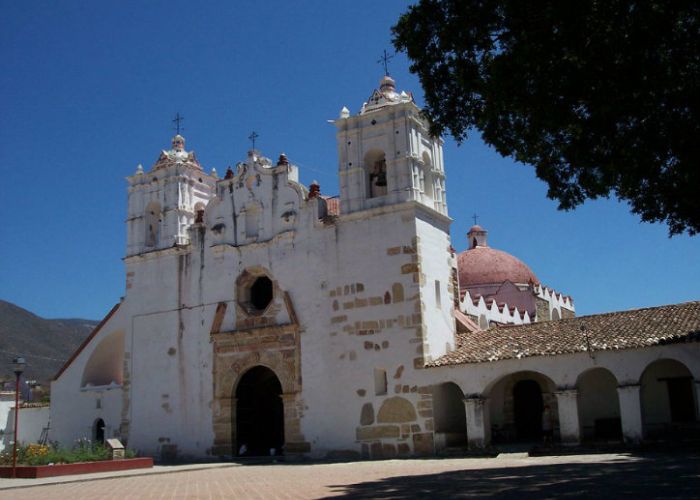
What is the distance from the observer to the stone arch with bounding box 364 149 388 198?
21.3m

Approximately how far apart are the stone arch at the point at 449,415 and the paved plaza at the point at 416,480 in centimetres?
146

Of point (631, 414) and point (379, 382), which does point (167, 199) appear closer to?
point (379, 382)

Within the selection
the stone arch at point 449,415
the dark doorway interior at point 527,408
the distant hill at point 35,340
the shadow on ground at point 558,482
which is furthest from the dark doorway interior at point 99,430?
the distant hill at point 35,340

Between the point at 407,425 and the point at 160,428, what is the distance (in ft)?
27.2

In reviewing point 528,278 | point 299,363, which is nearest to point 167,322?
point 299,363

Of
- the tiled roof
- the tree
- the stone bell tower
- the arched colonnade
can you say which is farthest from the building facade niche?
the tree

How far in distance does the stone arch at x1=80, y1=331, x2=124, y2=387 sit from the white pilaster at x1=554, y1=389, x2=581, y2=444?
14612mm

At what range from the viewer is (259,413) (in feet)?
75.6

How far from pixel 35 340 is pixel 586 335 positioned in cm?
4598

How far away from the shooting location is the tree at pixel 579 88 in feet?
31.6

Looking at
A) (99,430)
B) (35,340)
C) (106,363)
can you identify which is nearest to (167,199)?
(106,363)

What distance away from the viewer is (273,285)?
859 inches

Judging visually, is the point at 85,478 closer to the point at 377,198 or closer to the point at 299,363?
the point at 299,363

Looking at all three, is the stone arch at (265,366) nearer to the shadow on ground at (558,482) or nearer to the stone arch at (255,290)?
the stone arch at (255,290)
